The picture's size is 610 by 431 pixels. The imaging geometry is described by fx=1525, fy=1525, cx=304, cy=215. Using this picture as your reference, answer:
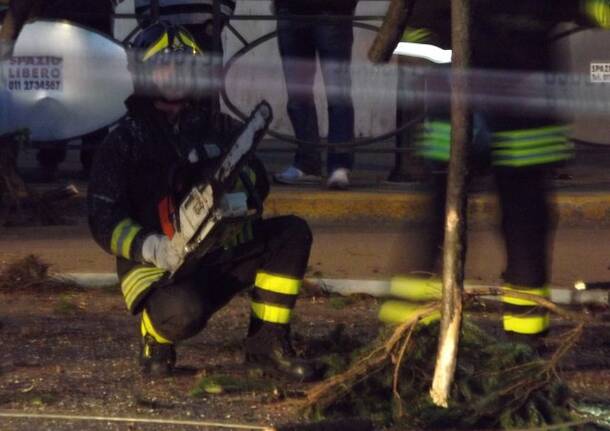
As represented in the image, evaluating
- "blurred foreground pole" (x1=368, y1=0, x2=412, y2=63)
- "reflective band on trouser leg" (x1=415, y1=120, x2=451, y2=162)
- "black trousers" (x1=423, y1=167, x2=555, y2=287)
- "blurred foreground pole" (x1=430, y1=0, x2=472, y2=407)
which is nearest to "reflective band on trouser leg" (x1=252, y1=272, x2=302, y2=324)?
"black trousers" (x1=423, y1=167, x2=555, y2=287)

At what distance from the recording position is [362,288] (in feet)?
19.5

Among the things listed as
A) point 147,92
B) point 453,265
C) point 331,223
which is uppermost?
point 147,92

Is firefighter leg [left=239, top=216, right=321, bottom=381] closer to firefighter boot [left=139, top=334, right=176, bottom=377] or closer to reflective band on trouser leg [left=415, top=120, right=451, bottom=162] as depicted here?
firefighter boot [left=139, top=334, right=176, bottom=377]

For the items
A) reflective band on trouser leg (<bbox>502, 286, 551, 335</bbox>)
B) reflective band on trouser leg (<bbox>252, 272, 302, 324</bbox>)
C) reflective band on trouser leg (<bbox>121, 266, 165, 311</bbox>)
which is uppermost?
reflective band on trouser leg (<bbox>121, 266, 165, 311</bbox>)

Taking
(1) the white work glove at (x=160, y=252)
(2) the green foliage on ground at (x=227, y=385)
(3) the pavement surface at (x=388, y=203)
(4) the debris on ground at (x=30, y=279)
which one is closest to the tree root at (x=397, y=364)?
(2) the green foliage on ground at (x=227, y=385)

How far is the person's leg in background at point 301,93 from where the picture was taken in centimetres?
798

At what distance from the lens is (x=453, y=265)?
13.1 ft

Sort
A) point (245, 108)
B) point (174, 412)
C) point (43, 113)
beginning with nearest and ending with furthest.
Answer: point (174, 412)
point (43, 113)
point (245, 108)

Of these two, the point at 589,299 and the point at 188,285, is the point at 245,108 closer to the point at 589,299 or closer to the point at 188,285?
the point at 589,299

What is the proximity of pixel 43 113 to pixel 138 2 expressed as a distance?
853 mm

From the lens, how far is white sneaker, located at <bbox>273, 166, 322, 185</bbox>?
8.03 m

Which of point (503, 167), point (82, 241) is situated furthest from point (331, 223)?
point (503, 167)

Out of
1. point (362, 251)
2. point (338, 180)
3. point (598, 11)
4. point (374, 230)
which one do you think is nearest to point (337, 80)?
point (338, 180)

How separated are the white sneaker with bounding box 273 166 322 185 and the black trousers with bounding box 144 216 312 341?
3.31m
